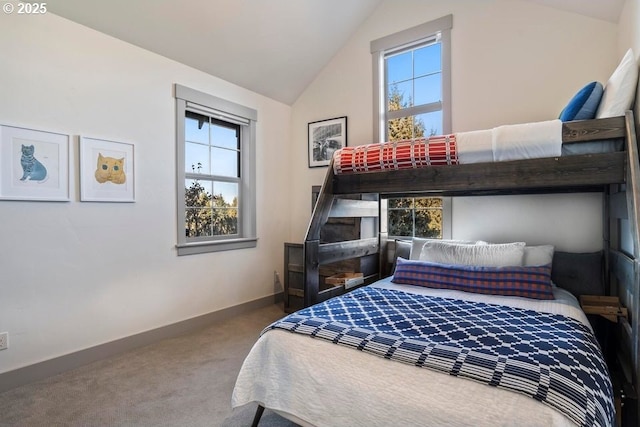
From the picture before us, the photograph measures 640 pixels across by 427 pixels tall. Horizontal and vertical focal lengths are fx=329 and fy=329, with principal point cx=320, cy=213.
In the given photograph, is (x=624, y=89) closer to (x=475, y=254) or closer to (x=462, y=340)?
(x=475, y=254)

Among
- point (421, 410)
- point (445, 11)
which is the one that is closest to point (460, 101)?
point (445, 11)

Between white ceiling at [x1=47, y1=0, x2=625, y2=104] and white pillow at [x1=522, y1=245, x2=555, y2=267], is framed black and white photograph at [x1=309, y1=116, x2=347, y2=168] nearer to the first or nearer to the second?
white ceiling at [x1=47, y1=0, x2=625, y2=104]

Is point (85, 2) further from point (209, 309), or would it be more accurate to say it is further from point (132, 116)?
point (209, 309)

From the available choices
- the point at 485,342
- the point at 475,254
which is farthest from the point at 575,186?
the point at 485,342

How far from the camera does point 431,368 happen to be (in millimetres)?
1219

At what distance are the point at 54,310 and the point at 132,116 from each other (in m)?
1.57

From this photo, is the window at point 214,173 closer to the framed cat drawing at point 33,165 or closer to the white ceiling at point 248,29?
the white ceiling at point 248,29

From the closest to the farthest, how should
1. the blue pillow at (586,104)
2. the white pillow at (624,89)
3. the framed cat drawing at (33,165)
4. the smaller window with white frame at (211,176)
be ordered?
the white pillow at (624,89) → the blue pillow at (586,104) → the framed cat drawing at (33,165) → the smaller window with white frame at (211,176)

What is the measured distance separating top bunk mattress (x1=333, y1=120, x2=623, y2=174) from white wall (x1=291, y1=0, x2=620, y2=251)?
0.96 metres

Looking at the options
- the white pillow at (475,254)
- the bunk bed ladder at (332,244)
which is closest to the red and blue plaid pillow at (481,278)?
the white pillow at (475,254)

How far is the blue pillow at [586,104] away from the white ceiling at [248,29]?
77 cm

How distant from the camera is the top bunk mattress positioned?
1.85 m

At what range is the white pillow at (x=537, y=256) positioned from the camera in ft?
7.88

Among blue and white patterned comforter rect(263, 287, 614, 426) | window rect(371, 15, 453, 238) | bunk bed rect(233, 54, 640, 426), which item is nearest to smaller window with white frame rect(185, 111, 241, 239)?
bunk bed rect(233, 54, 640, 426)
